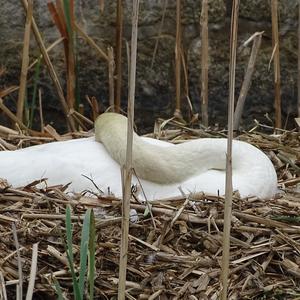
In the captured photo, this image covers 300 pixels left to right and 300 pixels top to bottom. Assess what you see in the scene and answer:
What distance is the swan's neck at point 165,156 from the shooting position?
322 centimetres

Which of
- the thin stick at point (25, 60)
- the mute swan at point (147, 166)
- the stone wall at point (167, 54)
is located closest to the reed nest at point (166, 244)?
the mute swan at point (147, 166)

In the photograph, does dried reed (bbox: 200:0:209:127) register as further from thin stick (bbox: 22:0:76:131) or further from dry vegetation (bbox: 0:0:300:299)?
dry vegetation (bbox: 0:0:300:299)

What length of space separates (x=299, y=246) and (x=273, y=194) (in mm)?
470

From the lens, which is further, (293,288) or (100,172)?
(100,172)

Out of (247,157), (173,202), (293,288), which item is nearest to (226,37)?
(247,157)

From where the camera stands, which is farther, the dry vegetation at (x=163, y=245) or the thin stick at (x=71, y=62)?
the thin stick at (x=71, y=62)

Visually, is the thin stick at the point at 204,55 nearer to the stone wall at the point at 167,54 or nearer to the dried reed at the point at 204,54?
the dried reed at the point at 204,54

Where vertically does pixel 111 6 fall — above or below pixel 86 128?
above

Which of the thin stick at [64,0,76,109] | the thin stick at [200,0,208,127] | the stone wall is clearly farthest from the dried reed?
the stone wall

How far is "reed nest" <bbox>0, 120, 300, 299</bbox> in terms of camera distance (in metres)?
2.65

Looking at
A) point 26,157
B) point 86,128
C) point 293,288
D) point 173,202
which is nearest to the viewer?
point 293,288

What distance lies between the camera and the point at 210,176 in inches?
127

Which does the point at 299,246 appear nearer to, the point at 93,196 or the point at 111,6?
the point at 93,196

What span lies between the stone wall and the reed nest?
155cm
